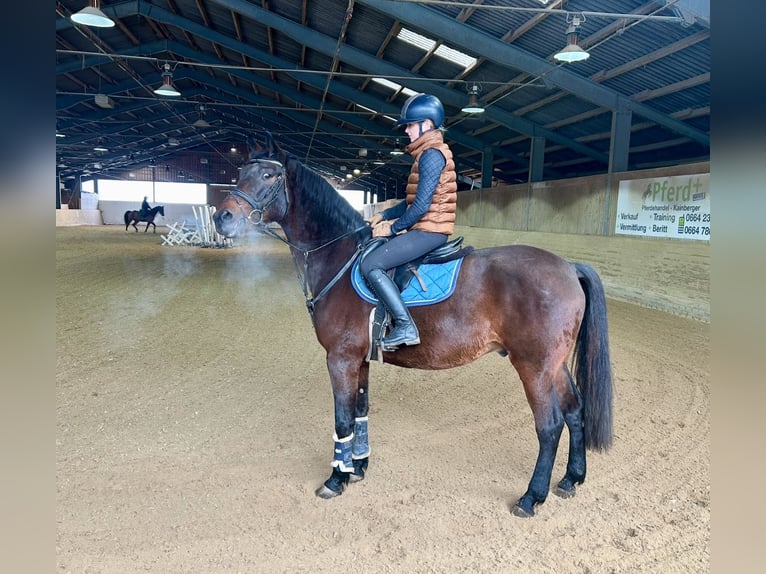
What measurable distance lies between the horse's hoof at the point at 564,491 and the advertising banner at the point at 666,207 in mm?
6333

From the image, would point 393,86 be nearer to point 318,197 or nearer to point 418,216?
point 318,197

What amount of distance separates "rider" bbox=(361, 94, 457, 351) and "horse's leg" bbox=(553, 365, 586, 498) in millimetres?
991

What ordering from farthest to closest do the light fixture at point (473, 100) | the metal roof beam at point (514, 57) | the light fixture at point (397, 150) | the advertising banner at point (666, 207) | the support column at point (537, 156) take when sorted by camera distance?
1. the light fixture at point (397, 150)
2. the support column at point (537, 156)
3. the light fixture at point (473, 100)
4. the metal roof beam at point (514, 57)
5. the advertising banner at point (666, 207)

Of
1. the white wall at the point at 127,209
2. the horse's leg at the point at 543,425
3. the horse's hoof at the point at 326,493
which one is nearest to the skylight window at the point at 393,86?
the horse's leg at the point at 543,425

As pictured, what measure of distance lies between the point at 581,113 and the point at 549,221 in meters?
2.99

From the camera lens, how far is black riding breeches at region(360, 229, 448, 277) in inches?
105

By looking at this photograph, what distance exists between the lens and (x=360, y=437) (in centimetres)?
294

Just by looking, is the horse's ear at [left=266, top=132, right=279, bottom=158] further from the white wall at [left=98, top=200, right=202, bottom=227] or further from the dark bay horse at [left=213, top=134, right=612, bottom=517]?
the white wall at [left=98, top=200, right=202, bottom=227]

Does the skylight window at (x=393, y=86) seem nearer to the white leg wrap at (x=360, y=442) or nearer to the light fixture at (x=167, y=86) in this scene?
the light fixture at (x=167, y=86)

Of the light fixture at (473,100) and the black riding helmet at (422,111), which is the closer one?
the black riding helmet at (422,111)

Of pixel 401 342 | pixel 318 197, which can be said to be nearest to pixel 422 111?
pixel 318 197

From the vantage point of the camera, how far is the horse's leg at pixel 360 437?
288 cm

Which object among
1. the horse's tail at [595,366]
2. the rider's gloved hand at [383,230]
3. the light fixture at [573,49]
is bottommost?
the horse's tail at [595,366]
